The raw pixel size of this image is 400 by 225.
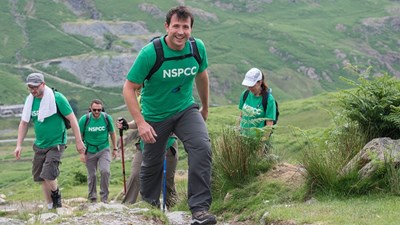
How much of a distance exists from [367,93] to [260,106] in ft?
6.80

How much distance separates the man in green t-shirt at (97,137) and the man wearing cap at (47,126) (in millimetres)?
3073

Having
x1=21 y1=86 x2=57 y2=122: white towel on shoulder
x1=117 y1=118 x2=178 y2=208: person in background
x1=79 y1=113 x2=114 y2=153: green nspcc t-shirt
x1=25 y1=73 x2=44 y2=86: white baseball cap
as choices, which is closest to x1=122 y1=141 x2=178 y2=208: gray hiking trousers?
x1=117 y1=118 x2=178 y2=208: person in background

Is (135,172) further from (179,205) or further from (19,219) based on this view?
(19,219)

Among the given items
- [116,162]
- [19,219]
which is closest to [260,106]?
[19,219]

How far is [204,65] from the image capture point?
8.27 metres

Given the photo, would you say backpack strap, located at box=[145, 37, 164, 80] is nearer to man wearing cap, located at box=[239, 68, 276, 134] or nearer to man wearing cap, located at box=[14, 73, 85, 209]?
man wearing cap, located at box=[239, 68, 276, 134]

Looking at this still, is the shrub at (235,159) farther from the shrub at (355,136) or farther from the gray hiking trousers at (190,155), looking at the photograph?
the gray hiking trousers at (190,155)

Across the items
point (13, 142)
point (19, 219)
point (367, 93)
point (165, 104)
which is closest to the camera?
point (165, 104)

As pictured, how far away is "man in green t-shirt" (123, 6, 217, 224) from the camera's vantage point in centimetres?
767

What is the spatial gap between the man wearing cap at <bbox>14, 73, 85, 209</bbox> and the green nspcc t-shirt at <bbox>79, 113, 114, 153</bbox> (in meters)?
3.07

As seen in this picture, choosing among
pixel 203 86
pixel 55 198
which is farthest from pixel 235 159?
pixel 55 198

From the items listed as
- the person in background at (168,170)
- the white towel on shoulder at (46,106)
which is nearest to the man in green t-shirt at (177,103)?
the person in background at (168,170)

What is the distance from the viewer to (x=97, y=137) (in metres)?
14.7

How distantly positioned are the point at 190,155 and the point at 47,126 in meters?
4.20
